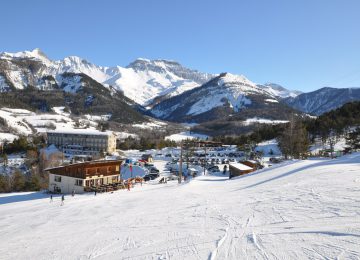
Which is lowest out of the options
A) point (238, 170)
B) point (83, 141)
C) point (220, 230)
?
point (238, 170)

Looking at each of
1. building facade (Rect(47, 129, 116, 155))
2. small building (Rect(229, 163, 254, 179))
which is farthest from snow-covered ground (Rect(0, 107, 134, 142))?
small building (Rect(229, 163, 254, 179))

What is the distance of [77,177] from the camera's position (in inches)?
1512

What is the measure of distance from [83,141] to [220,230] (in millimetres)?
115843

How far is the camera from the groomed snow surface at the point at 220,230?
335 inches

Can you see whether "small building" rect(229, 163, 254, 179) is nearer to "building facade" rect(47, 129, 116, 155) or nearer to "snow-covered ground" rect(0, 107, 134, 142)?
"building facade" rect(47, 129, 116, 155)

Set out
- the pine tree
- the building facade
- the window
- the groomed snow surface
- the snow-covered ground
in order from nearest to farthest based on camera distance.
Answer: the groomed snow surface
the window
the pine tree
the building facade
the snow-covered ground

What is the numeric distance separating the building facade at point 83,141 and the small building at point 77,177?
67.9 meters

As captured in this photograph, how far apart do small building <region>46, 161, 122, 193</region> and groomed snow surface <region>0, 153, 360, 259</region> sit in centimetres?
1830

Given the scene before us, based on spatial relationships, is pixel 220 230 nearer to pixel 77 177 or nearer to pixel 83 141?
pixel 77 177

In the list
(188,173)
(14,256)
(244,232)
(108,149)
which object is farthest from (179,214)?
(108,149)

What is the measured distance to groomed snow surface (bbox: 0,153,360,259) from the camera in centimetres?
852

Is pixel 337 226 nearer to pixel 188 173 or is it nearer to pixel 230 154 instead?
pixel 188 173

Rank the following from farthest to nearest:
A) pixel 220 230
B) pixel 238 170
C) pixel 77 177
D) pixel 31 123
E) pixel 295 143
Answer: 1. pixel 31 123
2. pixel 295 143
3. pixel 238 170
4. pixel 77 177
5. pixel 220 230

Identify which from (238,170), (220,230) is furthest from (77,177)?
(220,230)
